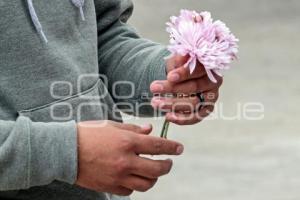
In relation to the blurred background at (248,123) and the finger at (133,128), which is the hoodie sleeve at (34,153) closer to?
the finger at (133,128)

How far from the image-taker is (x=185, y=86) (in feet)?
3.18

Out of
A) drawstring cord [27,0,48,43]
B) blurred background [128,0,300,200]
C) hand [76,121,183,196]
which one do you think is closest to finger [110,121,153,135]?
hand [76,121,183,196]

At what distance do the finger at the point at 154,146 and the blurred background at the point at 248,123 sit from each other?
4.29ft

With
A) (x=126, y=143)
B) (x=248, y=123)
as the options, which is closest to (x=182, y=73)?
(x=126, y=143)

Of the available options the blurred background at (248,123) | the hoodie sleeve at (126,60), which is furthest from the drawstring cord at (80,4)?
the blurred background at (248,123)

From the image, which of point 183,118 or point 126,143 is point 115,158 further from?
point 183,118

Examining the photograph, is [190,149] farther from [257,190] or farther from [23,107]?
[23,107]

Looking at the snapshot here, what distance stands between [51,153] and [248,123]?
1.85 meters

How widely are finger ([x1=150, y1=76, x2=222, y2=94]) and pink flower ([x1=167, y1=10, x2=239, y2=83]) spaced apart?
0.03m

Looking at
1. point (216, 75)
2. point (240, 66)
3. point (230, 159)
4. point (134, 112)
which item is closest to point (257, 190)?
point (230, 159)

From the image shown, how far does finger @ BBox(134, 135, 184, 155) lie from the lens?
908 mm

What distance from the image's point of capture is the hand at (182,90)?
37.5 inches

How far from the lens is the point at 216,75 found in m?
0.97

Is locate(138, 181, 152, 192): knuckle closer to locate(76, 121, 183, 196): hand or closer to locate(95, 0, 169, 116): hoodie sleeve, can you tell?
locate(76, 121, 183, 196): hand
